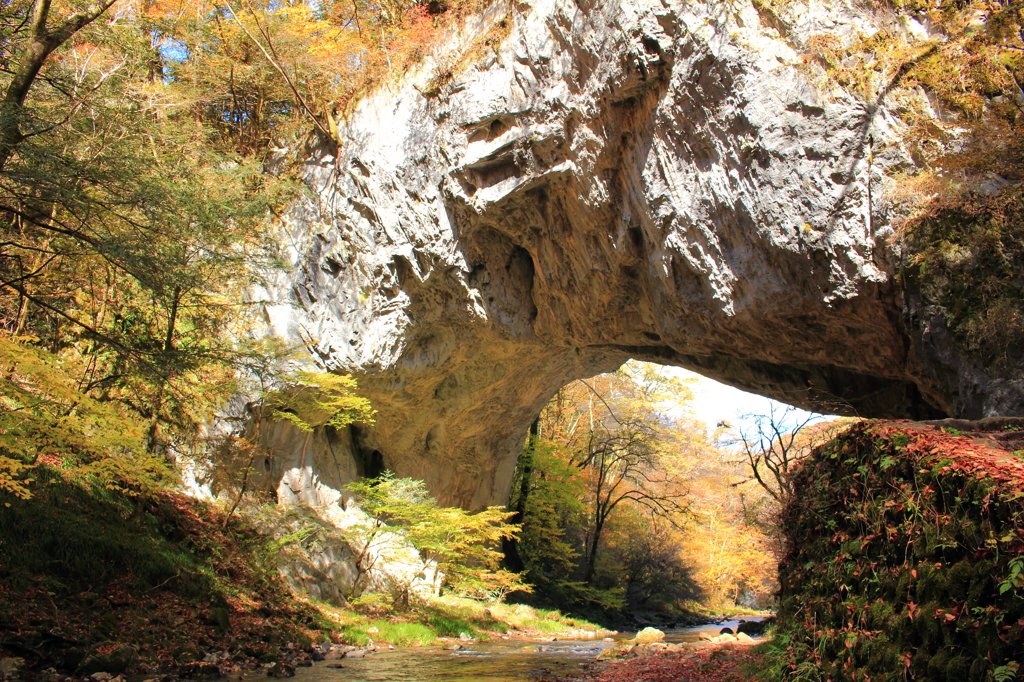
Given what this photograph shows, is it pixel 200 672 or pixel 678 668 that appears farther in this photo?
pixel 678 668

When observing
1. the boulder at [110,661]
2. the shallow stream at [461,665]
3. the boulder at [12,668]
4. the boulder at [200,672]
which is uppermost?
the boulder at [12,668]

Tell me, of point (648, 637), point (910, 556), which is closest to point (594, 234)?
point (910, 556)

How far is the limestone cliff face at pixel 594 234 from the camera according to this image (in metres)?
7.96

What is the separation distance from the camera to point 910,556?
13.3ft

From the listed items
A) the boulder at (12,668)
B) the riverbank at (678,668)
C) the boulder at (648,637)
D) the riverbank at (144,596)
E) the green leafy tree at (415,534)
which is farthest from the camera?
the boulder at (648,637)

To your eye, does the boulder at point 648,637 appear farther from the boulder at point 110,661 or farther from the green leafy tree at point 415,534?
the boulder at point 110,661

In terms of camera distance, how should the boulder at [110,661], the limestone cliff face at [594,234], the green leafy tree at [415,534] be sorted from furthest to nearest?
the green leafy tree at [415,534] → the limestone cliff face at [594,234] → the boulder at [110,661]

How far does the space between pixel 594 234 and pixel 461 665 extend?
739 centimetres

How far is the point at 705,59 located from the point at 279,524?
10.9 metres

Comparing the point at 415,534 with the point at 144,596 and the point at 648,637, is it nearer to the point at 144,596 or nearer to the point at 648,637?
the point at 144,596

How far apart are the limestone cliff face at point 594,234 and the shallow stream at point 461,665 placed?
564cm

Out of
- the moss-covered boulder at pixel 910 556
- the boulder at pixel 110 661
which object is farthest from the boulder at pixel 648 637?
the boulder at pixel 110 661

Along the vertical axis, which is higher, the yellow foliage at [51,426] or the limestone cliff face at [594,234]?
the limestone cliff face at [594,234]

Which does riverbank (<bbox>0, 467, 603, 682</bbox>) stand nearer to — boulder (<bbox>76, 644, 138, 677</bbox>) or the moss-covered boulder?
boulder (<bbox>76, 644, 138, 677</bbox>)
